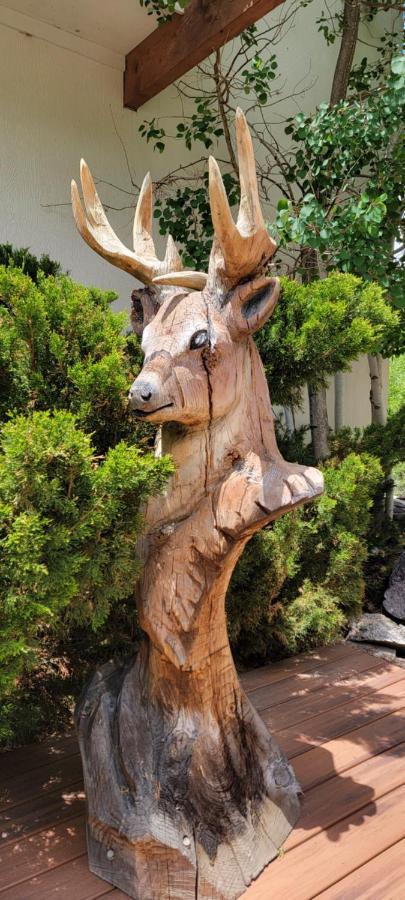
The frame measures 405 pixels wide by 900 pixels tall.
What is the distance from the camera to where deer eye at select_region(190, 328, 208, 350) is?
1.57 meters

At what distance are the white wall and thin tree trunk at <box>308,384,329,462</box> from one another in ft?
4.31

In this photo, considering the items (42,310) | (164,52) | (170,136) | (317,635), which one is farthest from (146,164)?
(317,635)

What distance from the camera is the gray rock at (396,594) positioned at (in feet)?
11.8

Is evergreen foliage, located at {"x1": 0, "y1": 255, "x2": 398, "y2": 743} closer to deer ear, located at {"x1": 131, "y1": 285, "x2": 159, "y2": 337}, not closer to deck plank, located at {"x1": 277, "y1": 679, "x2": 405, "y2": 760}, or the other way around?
deer ear, located at {"x1": 131, "y1": 285, "x2": 159, "y2": 337}

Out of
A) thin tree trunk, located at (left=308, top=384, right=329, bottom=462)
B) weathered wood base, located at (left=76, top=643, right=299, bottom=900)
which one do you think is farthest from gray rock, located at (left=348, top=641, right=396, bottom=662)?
weathered wood base, located at (left=76, top=643, right=299, bottom=900)

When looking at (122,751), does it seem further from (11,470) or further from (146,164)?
(146,164)

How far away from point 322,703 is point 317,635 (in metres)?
0.65

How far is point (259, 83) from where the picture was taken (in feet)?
12.7

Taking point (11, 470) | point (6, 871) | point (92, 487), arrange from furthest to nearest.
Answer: point (6, 871) < point (92, 487) < point (11, 470)

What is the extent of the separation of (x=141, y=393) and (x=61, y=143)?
260 centimetres

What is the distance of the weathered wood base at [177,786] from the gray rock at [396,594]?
1.90 metres

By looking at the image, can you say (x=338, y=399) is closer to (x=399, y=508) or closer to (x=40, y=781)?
(x=399, y=508)

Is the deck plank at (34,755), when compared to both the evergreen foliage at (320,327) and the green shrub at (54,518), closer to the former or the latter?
the green shrub at (54,518)

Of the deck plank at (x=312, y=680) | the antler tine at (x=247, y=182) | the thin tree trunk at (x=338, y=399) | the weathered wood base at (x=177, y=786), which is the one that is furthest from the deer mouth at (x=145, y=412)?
the thin tree trunk at (x=338, y=399)
